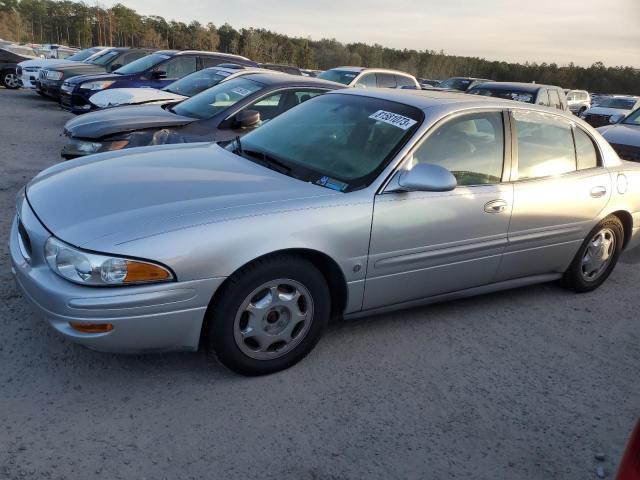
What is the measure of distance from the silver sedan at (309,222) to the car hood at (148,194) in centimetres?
1

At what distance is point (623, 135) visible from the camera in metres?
7.70

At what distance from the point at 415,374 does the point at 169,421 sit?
1408 millimetres

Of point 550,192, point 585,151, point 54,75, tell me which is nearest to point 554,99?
point 585,151

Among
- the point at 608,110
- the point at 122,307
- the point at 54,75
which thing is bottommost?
the point at 122,307

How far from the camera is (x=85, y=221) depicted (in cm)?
272

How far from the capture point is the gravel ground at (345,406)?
7.92 ft

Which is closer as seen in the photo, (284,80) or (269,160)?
(269,160)

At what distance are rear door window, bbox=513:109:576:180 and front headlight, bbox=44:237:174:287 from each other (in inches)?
103

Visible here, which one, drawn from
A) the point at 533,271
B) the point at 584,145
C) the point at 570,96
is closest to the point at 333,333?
the point at 533,271

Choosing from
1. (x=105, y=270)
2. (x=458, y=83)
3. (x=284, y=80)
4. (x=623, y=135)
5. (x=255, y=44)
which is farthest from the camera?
(x=255, y=44)

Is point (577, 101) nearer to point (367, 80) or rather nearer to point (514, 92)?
point (514, 92)

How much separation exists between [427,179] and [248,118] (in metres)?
3.18

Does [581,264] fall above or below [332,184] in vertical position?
below

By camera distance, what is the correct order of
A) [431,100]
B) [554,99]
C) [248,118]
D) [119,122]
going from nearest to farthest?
[431,100] < [248,118] < [119,122] < [554,99]
